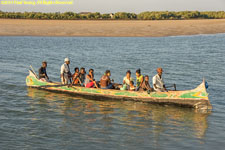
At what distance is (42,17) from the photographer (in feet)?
201

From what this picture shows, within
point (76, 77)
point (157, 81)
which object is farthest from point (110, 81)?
point (157, 81)

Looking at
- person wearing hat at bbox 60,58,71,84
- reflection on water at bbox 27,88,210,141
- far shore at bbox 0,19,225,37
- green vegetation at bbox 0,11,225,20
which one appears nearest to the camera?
reflection on water at bbox 27,88,210,141

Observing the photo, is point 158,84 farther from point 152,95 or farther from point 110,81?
point 110,81

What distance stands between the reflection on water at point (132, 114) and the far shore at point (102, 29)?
102 ft

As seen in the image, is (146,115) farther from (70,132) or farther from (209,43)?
(209,43)

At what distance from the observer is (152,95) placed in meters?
15.0

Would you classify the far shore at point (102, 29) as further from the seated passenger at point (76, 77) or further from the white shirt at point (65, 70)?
the seated passenger at point (76, 77)

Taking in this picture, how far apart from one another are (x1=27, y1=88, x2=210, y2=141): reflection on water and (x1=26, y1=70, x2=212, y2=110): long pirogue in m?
0.25

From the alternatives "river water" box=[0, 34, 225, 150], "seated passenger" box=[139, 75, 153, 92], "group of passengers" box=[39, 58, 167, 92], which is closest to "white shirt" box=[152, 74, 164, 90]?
"group of passengers" box=[39, 58, 167, 92]

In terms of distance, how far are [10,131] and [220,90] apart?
10.8 m

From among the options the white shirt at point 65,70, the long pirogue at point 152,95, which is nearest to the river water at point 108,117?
the long pirogue at point 152,95

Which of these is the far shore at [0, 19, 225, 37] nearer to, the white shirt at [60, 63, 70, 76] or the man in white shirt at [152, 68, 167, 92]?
the white shirt at [60, 63, 70, 76]

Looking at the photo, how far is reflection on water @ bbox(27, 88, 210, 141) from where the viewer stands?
482 inches

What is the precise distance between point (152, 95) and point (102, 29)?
116 feet
